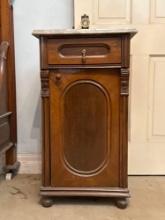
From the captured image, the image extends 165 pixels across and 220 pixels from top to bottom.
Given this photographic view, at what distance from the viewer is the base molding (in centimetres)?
157

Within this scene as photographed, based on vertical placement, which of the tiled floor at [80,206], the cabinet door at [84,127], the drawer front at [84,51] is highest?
the drawer front at [84,51]

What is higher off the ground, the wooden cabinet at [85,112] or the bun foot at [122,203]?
the wooden cabinet at [85,112]

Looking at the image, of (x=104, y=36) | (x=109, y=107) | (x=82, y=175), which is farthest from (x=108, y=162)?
(x=104, y=36)

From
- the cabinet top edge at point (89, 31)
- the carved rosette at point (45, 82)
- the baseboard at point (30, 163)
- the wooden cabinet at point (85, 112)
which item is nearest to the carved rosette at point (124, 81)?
the wooden cabinet at point (85, 112)

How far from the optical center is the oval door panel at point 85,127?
1535mm

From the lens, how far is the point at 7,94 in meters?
1.94

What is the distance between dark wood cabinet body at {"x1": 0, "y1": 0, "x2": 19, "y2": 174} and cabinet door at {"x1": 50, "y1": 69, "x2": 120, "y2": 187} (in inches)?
15.9

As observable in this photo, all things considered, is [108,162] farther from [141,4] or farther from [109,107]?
[141,4]

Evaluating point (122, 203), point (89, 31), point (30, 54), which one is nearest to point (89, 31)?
point (89, 31)

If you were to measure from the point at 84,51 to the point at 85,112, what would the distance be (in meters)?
0.30

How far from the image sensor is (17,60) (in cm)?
206

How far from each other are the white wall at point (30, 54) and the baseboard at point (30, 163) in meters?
0.03

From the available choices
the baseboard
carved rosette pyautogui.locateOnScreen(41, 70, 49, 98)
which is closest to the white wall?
the baseboard

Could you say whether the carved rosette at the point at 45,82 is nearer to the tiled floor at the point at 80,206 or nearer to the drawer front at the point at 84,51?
the drawer front at the point at 84,51
